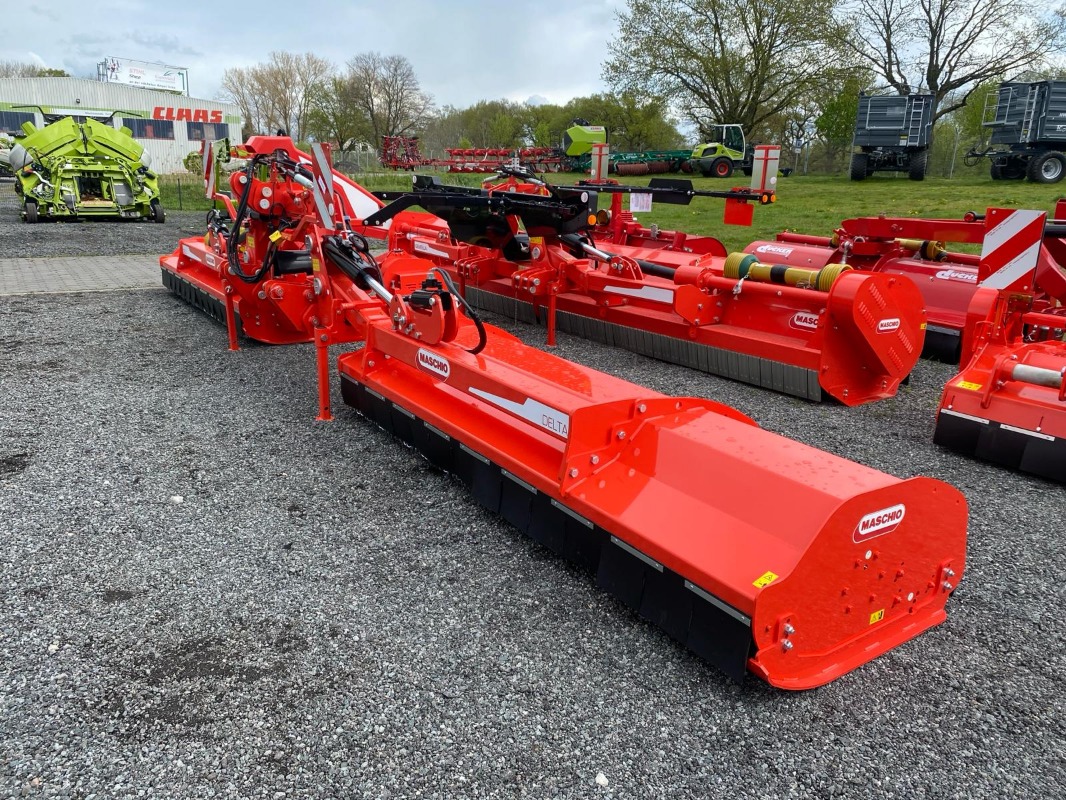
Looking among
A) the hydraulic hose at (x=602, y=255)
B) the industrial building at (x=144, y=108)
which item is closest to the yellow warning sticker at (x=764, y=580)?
the hydraulic hose at (x=602, y=255)

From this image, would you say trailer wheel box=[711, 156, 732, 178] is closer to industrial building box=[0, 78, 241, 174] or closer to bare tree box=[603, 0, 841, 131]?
bare tree box=[603, 0, 841, 131]

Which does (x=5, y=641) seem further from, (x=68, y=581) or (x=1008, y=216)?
(x=1008, y=216)

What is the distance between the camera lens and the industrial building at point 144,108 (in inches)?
1791

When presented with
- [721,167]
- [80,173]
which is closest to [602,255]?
[80,173]

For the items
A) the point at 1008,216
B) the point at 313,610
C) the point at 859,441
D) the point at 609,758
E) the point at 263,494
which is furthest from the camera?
the point at 1008,216

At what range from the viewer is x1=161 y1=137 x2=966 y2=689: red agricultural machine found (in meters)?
2.40

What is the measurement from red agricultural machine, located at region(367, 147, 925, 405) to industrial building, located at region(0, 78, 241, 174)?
4477 centimetres

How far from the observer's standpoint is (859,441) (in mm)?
4793

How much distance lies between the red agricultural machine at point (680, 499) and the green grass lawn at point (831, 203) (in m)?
8.20

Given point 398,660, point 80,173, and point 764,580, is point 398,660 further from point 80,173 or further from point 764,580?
point 80,173

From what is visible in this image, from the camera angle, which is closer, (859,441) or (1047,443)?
(1047,443)

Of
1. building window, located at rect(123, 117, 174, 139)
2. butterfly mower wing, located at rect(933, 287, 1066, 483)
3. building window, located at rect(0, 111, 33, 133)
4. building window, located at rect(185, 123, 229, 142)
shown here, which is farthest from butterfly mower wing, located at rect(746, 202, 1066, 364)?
building window, located at rect(0, 111, 33, 133)

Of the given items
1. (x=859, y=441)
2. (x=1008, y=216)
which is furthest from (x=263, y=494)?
(x=1008, y=216)

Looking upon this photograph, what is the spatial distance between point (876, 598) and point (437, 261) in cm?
630
